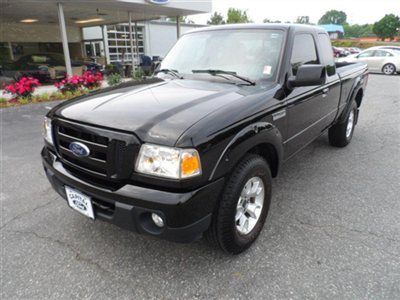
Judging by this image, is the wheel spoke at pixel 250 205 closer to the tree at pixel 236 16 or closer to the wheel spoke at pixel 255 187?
the wheel spoke at pixel 255 187

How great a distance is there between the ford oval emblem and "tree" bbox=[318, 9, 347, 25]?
14234 cm

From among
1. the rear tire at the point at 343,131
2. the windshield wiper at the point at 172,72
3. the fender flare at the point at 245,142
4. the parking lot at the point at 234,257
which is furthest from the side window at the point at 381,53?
the fender flare at the point at 245,142

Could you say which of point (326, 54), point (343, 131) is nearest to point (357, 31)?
point (343, 131)

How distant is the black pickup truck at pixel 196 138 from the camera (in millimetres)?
1978

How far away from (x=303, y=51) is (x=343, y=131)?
2067 mm

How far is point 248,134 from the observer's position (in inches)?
92.7

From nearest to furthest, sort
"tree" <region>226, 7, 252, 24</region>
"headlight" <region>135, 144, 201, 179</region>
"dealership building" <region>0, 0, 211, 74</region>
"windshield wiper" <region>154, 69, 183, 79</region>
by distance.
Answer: "headlight" <region>135, 144, 201, 179</region> → "windshield wiper" <region>154, 69, 183, 79</region> → "dealership building" <region>0, 0, 211, 74</region> → "tree" <region>226, 7, 252, 24</region>

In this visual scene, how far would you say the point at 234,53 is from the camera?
3176 mm

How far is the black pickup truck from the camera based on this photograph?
77.9 inches

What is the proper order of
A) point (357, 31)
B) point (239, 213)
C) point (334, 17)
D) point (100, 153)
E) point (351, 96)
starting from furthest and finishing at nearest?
point (334, 17), point (357, 31), point (351, 96), point (239, 213), point (100, 153)

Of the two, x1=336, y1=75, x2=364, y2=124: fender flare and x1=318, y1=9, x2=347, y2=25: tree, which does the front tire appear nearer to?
x1=336, y1=75, x2=364, y2=124: fender flare

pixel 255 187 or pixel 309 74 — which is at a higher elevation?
pixel 309 74

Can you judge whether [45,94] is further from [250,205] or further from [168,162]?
[168,162]

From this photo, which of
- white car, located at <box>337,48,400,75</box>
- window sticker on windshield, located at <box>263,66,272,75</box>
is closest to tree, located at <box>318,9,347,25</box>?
white car, located at <box>337,48,400,75</box>
